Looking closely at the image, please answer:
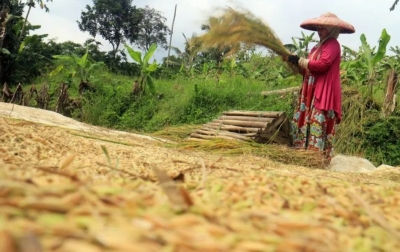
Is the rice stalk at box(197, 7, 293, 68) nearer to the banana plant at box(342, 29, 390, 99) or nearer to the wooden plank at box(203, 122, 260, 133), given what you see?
the wooden plank at box(203, 122, 260, 133)

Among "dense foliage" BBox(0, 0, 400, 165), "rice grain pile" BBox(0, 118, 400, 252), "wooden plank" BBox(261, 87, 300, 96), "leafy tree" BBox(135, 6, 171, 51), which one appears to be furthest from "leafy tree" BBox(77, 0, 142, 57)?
"rice grain pile" BBox(0, 118, 400, 252)

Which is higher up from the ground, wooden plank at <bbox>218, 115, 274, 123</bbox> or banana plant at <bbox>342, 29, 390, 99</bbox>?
banana plant at <bbox>342, 29, 390, 99</bbox>

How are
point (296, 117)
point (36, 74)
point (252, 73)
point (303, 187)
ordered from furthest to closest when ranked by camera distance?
point (36, 74), point (252, 73), point (296, 117), point (303, 187)

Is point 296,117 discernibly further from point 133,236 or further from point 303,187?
point 133,236

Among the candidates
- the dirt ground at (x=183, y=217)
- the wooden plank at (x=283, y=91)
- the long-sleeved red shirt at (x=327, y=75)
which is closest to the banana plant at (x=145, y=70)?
the wooden plank at (x=283, y=91)

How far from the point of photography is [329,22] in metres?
4.21

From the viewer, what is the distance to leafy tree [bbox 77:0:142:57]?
2997 centimetres

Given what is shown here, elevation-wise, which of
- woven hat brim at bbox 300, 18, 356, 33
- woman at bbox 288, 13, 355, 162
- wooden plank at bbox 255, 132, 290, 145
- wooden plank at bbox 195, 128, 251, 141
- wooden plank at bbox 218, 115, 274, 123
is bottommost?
wooden plank at bbox 195, 128, 251, 141

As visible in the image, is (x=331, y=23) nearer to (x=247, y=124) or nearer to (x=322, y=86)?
(x=322, y=86)

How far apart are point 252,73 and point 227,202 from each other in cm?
918

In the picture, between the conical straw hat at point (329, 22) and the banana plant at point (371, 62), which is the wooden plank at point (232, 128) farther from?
the banana plant at point (371, 62)

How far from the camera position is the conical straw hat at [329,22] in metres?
4.22

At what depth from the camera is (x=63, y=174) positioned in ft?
2.89

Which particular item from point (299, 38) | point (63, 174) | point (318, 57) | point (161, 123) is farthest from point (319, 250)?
point (299, 38)
